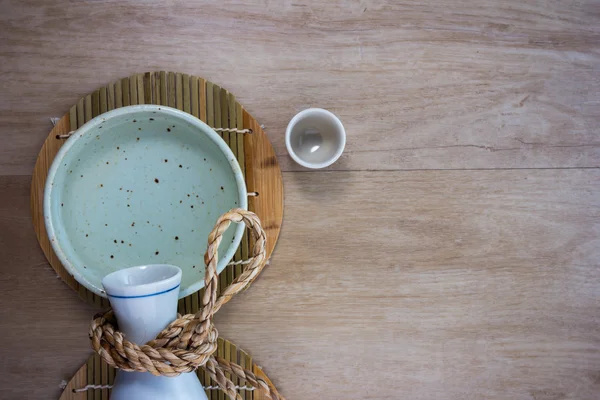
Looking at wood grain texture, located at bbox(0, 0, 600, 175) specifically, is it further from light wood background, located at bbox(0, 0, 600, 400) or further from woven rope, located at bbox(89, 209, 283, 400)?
woven rope, located at bbox(89, 209, 283, 400)

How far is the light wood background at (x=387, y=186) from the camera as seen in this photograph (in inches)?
31.4

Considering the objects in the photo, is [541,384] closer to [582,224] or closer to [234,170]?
[582,224]

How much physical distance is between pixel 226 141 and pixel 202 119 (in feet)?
0.19

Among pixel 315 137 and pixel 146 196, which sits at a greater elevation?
pixel 315 137

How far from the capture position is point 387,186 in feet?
2.74

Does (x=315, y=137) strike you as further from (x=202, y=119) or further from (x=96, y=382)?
(x=96, y=382)

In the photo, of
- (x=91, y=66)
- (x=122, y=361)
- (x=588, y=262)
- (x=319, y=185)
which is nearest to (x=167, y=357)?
(x=122, y=361)

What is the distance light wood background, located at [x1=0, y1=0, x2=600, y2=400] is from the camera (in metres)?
0.80

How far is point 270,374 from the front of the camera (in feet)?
2.70

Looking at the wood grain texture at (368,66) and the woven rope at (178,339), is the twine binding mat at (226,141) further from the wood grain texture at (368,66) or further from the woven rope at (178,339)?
the woven rope at (178,339)

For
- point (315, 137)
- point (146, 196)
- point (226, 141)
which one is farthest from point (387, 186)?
point (146, 196)

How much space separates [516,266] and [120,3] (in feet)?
2.96

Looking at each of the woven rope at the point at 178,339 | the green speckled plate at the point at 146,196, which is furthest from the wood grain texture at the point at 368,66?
the woven rope at the point at 178,339

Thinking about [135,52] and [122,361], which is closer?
[122,361]
